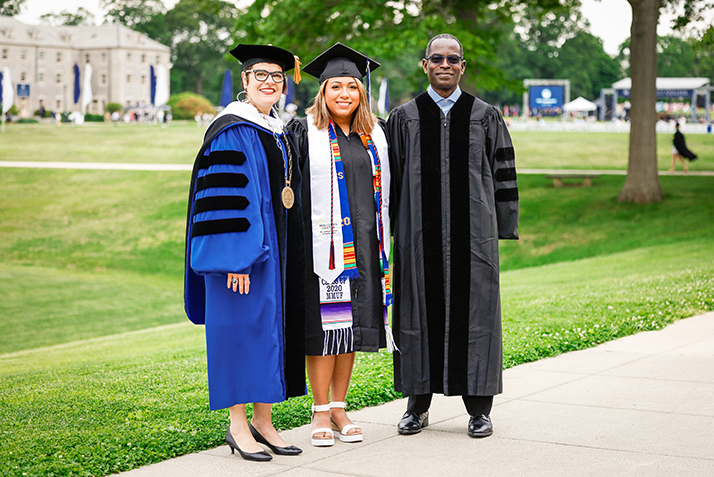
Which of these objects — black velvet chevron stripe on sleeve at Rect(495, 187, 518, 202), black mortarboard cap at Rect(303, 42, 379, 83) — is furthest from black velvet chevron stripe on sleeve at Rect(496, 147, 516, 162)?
black mortarboard cap at Rect(303, 42, 379, 83)

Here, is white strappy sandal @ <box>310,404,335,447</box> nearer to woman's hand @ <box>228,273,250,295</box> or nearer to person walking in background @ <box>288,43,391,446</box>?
person walking in background @ <box>288,43,391,446</box>

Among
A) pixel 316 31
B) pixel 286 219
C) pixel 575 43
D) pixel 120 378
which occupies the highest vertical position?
pixel 575 43

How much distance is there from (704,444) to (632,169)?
56.2 ft

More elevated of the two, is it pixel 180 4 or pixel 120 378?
pixel 180 4

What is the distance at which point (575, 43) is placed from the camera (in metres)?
91.4

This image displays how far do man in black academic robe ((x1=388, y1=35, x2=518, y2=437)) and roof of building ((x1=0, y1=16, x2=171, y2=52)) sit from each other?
299 feet

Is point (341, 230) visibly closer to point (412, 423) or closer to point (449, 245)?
point (449, 245)

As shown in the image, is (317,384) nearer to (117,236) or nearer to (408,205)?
(408,205)

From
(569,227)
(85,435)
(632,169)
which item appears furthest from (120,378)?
(632,169)

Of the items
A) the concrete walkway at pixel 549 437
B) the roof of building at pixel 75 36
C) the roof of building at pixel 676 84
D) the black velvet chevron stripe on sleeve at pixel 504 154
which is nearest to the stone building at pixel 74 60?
the roof of building at pixel 75 36

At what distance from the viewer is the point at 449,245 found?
5.07 m

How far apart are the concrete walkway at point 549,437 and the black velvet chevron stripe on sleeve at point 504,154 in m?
1.57

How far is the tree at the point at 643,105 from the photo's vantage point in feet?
65.5

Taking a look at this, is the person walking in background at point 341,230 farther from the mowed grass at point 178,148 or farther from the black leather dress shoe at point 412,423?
the mowed grass at point 178,148
